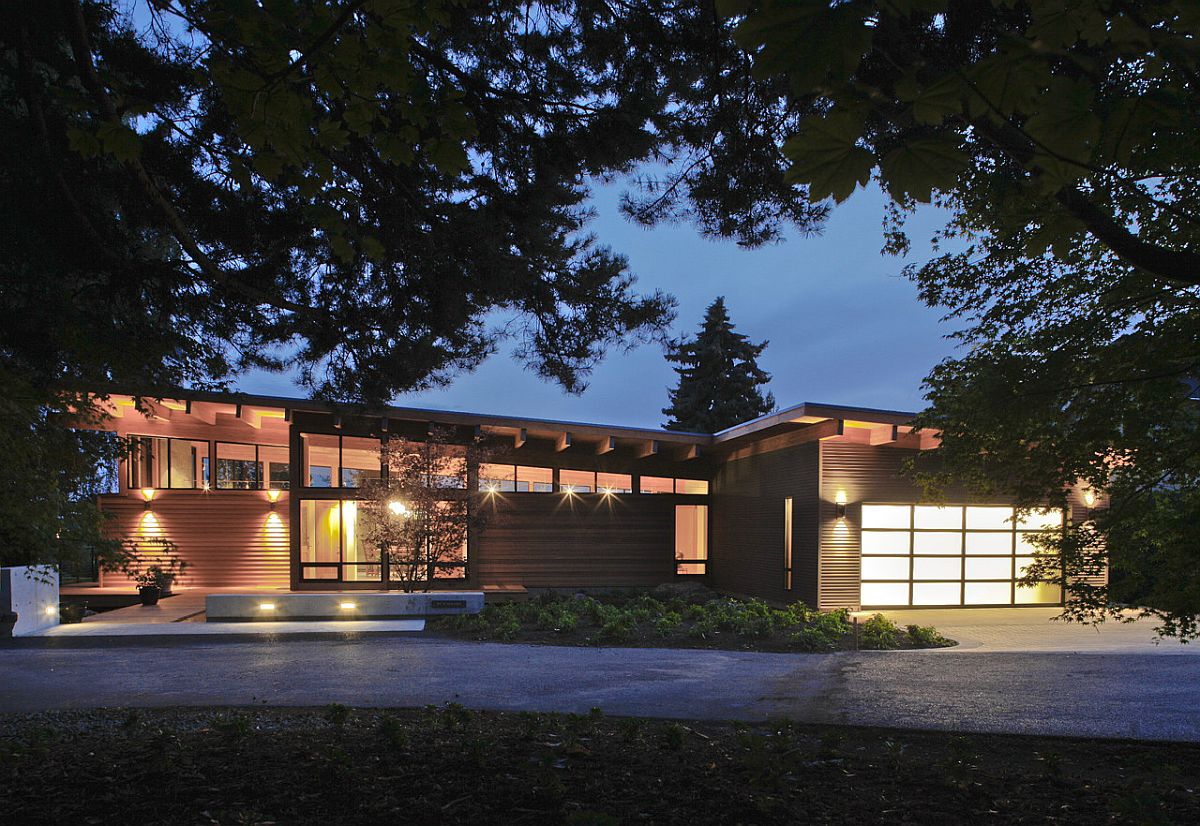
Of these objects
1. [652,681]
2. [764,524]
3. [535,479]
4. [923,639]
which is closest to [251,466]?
[535,479]

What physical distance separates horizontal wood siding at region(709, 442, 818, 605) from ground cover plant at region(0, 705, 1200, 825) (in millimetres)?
9397

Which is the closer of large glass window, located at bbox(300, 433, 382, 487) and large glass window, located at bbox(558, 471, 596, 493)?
large glass window, located at bbox(300, 433, 382, 487)

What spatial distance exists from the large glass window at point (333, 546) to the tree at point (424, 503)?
7.13 ft

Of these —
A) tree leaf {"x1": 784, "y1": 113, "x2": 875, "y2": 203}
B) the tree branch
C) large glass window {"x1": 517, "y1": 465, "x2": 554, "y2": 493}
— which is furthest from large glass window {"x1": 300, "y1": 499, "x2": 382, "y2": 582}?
tree leaf {"x1": 784, "y1": 113, "x2": 875, "y2": 203}

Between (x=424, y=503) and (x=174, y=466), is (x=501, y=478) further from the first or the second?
(x=174, y=466)

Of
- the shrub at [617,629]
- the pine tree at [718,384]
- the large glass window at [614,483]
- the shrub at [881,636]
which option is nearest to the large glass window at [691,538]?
the large glass window at [614,483]

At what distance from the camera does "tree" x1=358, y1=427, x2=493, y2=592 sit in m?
15.2

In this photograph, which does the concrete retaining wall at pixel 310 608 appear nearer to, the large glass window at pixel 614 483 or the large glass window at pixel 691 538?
the large glass window at pixel 614 483

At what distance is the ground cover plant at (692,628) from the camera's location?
38.0 feet

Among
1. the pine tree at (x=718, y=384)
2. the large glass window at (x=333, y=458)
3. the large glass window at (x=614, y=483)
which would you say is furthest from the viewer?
the pine tree at (x=718, y=384)

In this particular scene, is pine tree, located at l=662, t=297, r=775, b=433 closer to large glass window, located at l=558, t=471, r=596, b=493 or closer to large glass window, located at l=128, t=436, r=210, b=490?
large glass window, located at l=558, t=471, r=596, b=493

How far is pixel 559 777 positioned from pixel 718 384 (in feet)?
117

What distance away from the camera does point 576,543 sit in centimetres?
1952

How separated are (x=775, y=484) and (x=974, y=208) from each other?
11029mm
